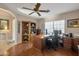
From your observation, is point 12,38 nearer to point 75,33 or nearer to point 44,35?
point 44,35

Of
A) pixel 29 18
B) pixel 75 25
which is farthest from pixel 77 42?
pixel 29 18

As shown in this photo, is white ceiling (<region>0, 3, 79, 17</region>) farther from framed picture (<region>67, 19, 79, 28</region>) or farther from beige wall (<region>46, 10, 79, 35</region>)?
framed picture (<region>67, 19, 79, 28</region>)

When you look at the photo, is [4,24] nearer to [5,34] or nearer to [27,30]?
[5,34]

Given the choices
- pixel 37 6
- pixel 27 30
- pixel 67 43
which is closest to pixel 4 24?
pixel 27 30

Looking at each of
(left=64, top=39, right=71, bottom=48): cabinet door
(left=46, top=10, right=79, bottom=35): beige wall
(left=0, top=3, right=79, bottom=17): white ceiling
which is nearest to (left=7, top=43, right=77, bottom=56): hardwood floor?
(left=64, top=39, right=71, bottom=48): cabinet door

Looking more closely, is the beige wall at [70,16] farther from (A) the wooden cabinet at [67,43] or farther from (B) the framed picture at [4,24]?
(B) the framed picture at [4,24]

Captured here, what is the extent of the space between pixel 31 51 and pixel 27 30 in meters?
0.39

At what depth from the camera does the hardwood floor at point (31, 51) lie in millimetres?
2262

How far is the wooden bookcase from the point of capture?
7.56 feet

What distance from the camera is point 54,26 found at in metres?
2.32

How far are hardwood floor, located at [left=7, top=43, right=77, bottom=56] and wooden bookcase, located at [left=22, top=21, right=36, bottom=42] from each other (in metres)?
0.13

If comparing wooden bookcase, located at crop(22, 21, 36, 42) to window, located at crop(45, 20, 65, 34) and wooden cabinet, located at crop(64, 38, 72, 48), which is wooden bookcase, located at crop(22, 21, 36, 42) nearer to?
window, located at crop(45, 20, 65, 34)

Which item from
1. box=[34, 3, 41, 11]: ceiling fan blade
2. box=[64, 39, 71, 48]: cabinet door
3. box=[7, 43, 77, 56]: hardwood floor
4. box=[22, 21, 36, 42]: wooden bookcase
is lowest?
box=[7, 43, 77, 56]: hardwood floor

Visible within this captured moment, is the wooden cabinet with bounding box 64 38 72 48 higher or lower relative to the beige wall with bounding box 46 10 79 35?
lower
